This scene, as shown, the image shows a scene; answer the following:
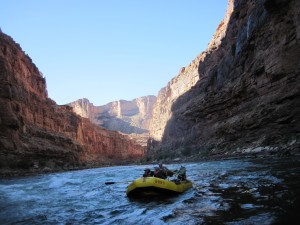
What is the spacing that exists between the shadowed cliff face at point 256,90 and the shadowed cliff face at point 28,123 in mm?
26138

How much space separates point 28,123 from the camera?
5912 centimetres

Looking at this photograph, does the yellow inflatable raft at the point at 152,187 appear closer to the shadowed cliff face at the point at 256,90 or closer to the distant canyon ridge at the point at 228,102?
the distant canyon ridge at the point at 228,102

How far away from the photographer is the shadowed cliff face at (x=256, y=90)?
3169 cm

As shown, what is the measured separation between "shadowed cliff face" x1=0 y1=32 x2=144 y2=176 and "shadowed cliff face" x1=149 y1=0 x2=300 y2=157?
2614 cm

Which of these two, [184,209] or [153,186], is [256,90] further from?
[184,209]

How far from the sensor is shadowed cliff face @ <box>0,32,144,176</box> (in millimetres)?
40750

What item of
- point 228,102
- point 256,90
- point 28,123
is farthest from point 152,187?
point 28,123

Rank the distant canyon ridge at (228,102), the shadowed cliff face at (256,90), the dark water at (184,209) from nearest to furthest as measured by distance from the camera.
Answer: the dark water at (184,209) < the shadowed cliff face at (256,90) < the distant canyon ridge at (228,102)

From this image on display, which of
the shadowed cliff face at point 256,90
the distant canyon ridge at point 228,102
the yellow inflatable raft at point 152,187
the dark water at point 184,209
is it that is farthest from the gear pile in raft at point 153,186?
the shadowed cliff face at point 256,90

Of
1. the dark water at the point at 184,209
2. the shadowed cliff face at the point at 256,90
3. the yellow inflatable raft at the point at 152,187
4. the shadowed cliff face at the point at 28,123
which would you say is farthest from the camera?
the shadowed cliff face at the point at 28,123

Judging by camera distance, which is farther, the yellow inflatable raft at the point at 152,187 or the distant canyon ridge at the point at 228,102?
the distant canyon ridge at the point at 228,102

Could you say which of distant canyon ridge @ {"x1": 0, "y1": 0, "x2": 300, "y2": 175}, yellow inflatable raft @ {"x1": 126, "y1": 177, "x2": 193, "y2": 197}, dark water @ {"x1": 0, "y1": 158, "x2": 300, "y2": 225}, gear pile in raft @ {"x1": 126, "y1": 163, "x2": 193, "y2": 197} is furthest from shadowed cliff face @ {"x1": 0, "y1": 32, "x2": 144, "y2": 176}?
yellow inflatable raft @ {"x1": 126, "y1": 177, "x2": 193, "y2": 197}

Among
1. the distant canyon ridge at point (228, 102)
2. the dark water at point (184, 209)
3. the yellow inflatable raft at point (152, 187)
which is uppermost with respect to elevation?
the distant canyon ridge at point (228, 102)

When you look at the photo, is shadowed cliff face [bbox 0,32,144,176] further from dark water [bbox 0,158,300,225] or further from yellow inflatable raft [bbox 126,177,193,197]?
yellow inflatable raft [bbox 126,177,193,197]
